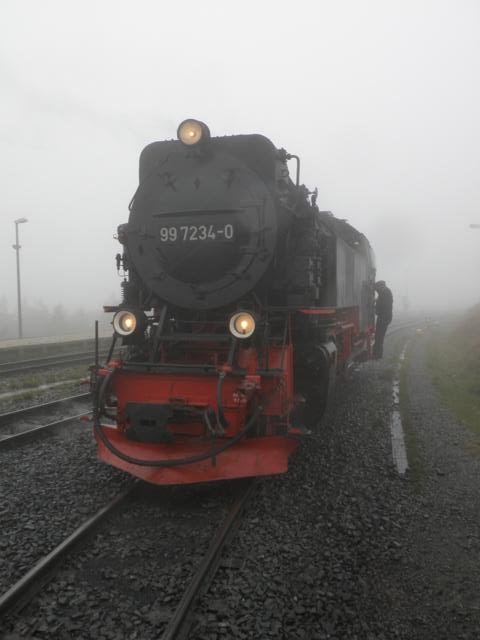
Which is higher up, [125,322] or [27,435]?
[125,322]

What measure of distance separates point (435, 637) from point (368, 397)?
258 inches

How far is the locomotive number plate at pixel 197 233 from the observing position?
5.29 meters

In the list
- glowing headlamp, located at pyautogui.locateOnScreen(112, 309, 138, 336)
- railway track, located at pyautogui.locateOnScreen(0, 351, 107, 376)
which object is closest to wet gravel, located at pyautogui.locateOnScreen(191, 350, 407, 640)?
glowing headlamp, located at pyautogui.locateOnScreen(112, 309, 138, 336)

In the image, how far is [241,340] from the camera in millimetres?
4949

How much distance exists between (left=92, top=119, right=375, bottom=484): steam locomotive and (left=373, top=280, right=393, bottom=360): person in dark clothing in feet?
21.9

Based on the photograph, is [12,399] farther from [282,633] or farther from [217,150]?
[282,633]

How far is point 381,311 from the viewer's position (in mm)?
12594

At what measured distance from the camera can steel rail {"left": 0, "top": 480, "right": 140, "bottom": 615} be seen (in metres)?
3.03

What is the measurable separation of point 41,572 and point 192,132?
4324 mm

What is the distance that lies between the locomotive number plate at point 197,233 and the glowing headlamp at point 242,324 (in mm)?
902

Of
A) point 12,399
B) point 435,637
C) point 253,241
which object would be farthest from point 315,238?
point 12,399

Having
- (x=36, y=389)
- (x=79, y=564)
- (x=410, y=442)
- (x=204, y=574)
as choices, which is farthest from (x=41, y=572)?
(x=36, y=389)

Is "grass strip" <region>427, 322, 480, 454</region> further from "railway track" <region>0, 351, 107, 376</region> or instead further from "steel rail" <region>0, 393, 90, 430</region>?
"railway track" <region>0, 351, 107, 376</region>

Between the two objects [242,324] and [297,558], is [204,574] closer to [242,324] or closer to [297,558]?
[297,558]
